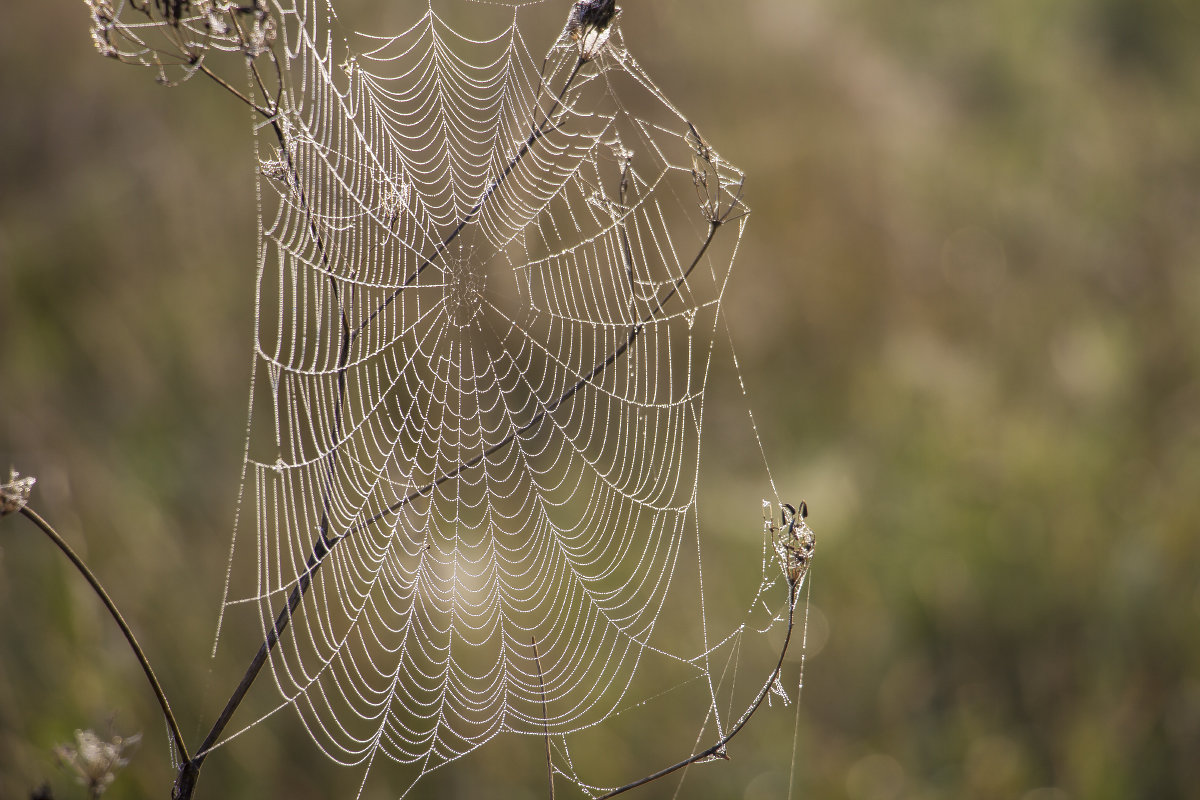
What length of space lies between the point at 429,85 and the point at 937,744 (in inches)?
119

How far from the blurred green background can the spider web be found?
9.2 inches

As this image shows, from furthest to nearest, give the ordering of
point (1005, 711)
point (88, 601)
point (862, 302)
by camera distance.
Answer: point (862, 302)
point (1005, 711)
point (88, 601)

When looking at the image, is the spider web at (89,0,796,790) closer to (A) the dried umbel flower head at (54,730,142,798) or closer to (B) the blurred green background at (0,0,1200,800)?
(B) the blurred green background at (0,0,1200,800)

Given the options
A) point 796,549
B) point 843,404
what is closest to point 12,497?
point 796,549

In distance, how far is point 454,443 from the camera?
12.5 ft

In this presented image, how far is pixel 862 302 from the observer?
5047mm

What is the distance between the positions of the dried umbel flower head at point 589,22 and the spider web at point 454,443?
0.27 meters

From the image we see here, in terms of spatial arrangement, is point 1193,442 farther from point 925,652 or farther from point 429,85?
point 429,85

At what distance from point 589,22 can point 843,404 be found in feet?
10.6

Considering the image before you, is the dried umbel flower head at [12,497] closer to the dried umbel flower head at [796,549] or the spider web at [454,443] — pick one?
the dried umbel flower head at [796,549]

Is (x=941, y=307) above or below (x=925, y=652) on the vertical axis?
above

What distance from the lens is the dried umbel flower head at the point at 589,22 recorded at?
5.53ft

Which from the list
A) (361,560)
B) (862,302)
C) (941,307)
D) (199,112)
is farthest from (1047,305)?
(199,112)

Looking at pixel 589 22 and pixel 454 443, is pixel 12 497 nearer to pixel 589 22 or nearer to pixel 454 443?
pixel 589 22
